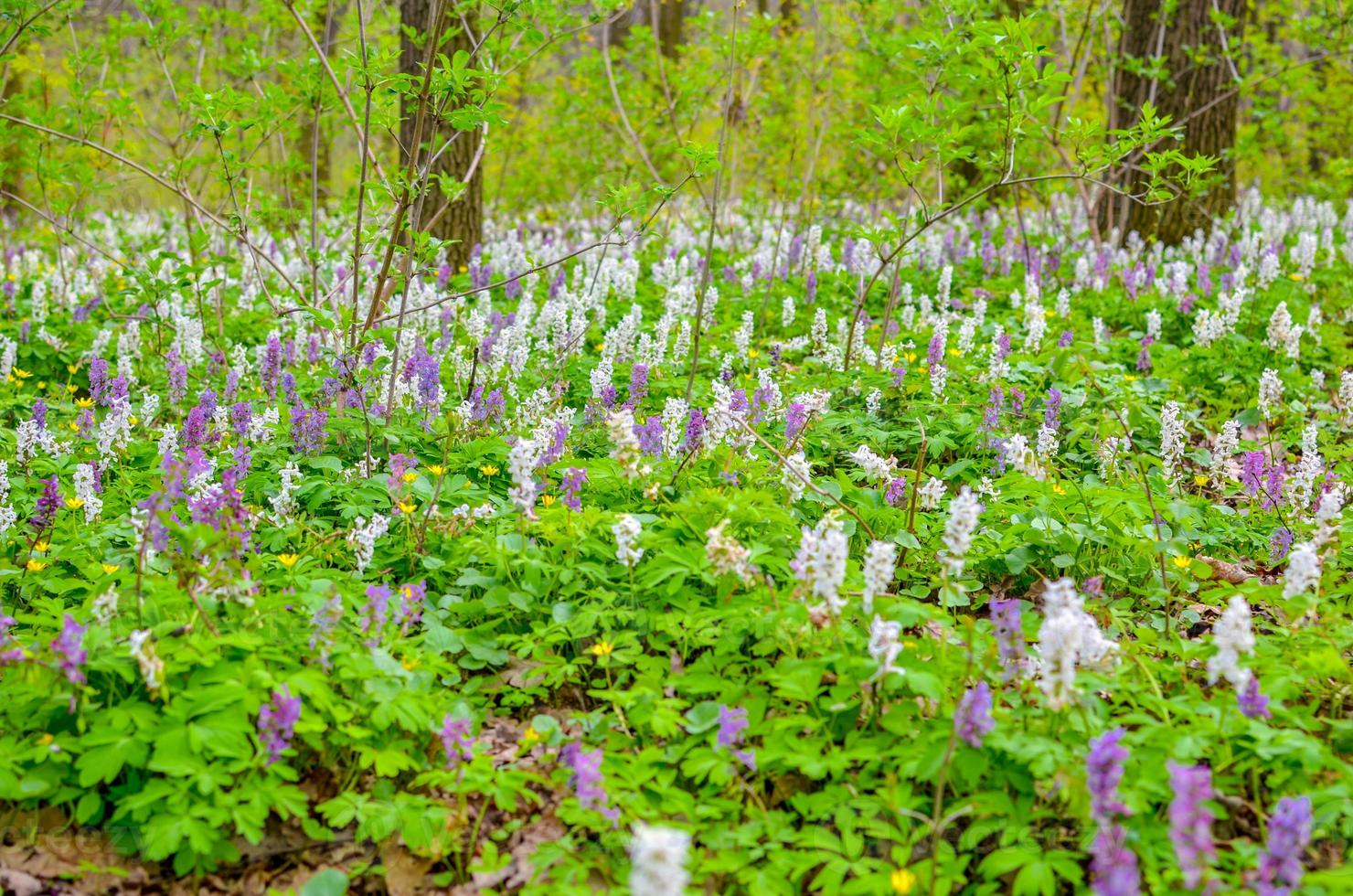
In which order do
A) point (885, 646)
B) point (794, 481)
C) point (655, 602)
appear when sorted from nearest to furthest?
point (885, 646) → point (655, 602) → point (794, 481)

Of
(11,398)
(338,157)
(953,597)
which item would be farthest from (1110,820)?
(338,157)

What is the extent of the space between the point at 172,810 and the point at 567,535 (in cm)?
148

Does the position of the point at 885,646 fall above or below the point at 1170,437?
below

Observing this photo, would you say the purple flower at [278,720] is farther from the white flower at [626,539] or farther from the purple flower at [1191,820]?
the purple flower at [1191,820]

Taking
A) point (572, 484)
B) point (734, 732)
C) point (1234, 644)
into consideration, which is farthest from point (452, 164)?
point (1234, 644)

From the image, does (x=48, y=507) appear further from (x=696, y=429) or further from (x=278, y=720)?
(x=696, y=429)

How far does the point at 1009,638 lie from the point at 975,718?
1.22ft

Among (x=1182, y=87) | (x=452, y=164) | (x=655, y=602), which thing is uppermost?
(x=1182, y=87)

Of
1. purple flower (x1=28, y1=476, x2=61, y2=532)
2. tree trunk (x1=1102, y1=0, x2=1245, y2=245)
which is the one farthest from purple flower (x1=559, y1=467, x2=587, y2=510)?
tree trunk (x1=1102, y1=0, x2=1245, y2=245)

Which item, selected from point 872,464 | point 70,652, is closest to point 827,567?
point 872,464

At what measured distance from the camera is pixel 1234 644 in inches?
98.3

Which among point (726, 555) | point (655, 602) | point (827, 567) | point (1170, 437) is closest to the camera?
point (827, 567)

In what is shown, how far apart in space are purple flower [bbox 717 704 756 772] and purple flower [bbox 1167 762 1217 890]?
1.02m

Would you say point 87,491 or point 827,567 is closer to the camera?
point 827,567
